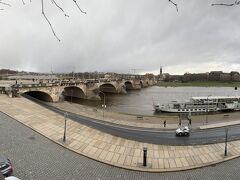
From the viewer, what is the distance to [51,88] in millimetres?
65562

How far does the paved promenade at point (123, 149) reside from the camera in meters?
20.2

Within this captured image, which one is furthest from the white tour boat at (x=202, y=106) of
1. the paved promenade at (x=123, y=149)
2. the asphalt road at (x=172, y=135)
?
the paved promenade at (x=123, y=149)

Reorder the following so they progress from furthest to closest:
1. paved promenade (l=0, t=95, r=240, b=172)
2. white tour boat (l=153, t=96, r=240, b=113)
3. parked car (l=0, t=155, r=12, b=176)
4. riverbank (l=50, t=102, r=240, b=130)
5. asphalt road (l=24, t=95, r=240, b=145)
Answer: white tour boat (l=153, t=96, r=240, b=113)
riverbank (l=50, t=102, r=240, b=130)
asphalt road (l=24, t=95, r=240, b=145)
paved promenade (l=0, t=95, r=240, b=172)
parked car (l=0, t=155, r=12, b=176)

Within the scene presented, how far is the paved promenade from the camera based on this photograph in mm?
20234

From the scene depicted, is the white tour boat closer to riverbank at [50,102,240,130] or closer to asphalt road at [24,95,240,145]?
riverbank at [50,102,240,130]

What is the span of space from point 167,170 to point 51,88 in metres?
52.4

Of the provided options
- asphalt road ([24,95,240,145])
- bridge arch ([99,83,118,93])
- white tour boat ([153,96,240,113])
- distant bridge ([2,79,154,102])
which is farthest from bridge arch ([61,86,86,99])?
asphalt road ([24,95,240,145])

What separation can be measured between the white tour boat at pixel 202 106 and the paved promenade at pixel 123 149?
35426 millimetres

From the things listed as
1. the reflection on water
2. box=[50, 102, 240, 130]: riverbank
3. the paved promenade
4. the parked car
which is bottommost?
the reflection on water

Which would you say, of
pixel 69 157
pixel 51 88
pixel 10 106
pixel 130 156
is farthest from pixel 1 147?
pixel 51 88

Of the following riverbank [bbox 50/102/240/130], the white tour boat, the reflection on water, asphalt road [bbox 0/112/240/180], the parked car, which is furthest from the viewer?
the reflection on water

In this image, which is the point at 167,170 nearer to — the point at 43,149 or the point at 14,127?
the point at 43,149

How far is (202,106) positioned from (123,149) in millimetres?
47006

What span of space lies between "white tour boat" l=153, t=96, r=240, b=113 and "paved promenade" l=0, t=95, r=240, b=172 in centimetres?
3543
